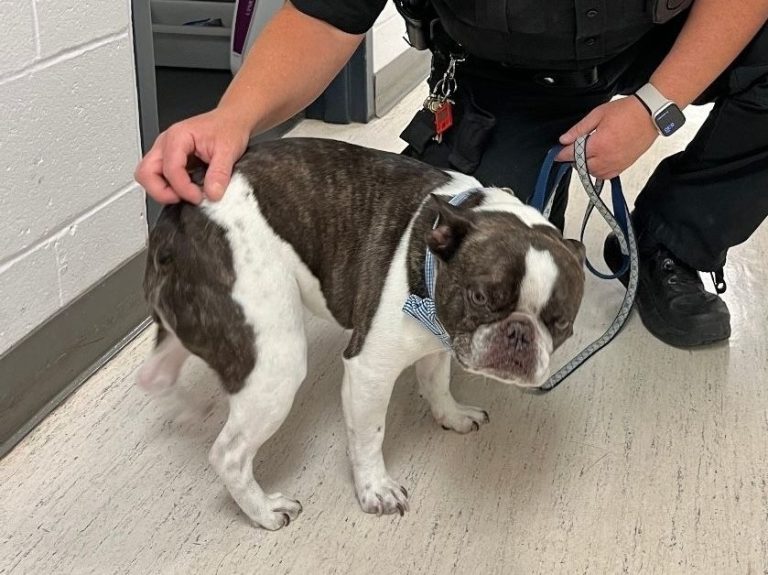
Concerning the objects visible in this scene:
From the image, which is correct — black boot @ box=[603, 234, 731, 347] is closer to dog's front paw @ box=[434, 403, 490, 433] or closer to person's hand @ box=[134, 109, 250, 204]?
dog's front paw @ box=[434, 403, 490, 433]

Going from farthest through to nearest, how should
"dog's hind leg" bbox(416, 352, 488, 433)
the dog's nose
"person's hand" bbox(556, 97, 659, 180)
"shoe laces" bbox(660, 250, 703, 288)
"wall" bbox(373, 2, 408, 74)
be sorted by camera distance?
"wall" bbox(373, 2, 408, 74) < "shoe laces" bbox(660, 250, 703, 288) < "dog's hind leg" bbox(416, 352, 488, 433) < "person's hand" bbox(556, 97, 659, 180) < the dog's nose

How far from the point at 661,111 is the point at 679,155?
452 millimetres

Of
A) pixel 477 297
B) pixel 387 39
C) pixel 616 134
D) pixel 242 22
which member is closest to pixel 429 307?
pixel 477 297

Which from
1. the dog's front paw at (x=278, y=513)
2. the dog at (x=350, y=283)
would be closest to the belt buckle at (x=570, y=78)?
the dog at (x=350, y=283)

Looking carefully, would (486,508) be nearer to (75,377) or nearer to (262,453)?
(262,453)

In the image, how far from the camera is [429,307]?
1184 mm

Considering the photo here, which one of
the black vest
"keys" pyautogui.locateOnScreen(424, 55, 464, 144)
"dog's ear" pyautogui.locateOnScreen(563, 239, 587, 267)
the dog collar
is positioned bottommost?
the dog collar

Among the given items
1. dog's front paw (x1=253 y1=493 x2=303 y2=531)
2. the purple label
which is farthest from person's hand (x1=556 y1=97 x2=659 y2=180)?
the purple label

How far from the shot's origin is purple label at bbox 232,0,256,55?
2.51 metres

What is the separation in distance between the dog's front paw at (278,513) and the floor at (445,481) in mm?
16

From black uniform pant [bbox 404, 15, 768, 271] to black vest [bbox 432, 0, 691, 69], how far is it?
4.4 inches

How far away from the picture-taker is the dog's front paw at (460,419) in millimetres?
1527

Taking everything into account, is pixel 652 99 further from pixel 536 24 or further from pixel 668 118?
pixel 536 24

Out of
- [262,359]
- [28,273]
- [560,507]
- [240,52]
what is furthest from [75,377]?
[240,52]
